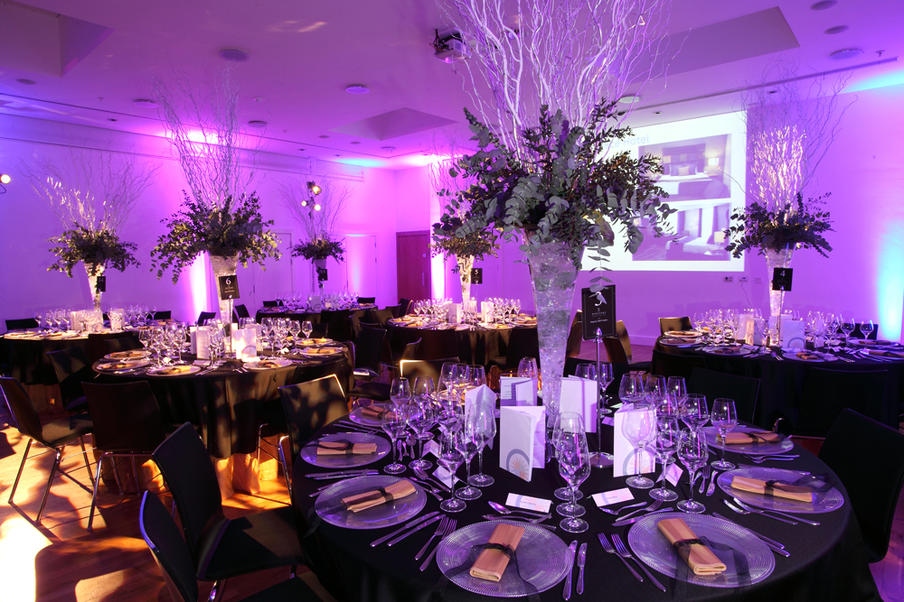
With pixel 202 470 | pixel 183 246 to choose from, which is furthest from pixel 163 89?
pixel 202 470

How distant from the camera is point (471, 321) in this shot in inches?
251

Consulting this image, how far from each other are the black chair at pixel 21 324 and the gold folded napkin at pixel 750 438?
9163 mm

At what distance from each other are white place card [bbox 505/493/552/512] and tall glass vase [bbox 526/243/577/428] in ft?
1.80

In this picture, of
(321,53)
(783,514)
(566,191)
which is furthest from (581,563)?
(321,53)

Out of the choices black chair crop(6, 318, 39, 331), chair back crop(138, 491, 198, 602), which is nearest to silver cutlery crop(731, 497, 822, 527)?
chair back crop(138, 491, 198, 602)

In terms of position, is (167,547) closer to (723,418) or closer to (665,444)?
(665,444)

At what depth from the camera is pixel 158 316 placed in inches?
354

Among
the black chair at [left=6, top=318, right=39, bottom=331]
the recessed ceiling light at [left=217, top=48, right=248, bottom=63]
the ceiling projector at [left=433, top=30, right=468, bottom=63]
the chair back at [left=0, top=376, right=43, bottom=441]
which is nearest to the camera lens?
the chair back at [left=0, top=376, right=43, bottom=441]

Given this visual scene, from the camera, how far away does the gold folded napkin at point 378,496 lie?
1648 millimetres

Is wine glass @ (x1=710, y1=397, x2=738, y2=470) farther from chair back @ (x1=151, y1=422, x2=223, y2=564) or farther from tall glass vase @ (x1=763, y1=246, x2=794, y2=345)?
tall glass vase @ (x1=763, y1=246, x2=794, y2=345)

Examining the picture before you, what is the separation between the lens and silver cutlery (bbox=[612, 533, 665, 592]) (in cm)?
126

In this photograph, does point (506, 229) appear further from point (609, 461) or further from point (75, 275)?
point (75, 275)

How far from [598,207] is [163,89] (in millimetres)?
6735

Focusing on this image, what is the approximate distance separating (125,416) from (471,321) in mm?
3887
